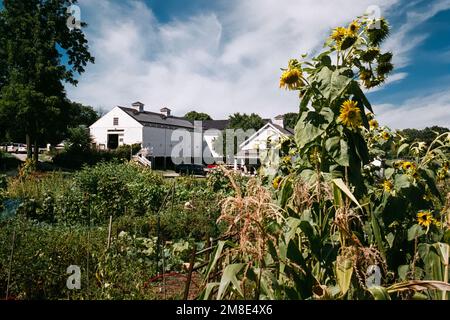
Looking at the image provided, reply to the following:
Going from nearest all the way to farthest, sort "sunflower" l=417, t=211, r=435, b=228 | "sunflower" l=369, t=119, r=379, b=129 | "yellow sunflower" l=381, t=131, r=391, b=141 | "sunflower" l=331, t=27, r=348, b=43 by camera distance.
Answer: "sunflower" l=417, t=211, r=435, b=228 → "sunflower" l=331, t=27, r=348, b=43 → "yellow sunflower" l=381, t=131, r=391, b=141 → "sunflower" l=369, t=119, r=379, b=129

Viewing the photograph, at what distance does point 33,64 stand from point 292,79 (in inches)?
1122

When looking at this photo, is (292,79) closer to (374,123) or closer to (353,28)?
(353,28)

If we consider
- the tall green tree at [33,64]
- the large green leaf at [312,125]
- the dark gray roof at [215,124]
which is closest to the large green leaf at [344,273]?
the large green leaf at [312,125]

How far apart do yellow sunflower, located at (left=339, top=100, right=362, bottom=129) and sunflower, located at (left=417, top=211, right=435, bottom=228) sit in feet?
2.33

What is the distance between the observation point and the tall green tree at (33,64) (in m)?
25.2

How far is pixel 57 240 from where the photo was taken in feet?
14.4

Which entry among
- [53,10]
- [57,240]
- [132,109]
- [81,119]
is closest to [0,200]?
[57,240]

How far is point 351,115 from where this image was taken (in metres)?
1.93

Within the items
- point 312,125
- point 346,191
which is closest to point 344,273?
point 346,191

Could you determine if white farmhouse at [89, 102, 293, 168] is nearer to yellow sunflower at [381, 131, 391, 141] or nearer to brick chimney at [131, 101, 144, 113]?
brick chimney at [131, 101, 144, 113]

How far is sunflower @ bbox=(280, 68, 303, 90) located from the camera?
7.18 ft

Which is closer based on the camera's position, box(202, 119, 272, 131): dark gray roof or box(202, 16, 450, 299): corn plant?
box(202, 16, 450, 299): corn plant

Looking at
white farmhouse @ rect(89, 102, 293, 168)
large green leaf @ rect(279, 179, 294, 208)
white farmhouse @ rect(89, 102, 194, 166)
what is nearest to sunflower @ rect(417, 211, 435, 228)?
large green leaf @ rect(279, 179, 294, 208)
